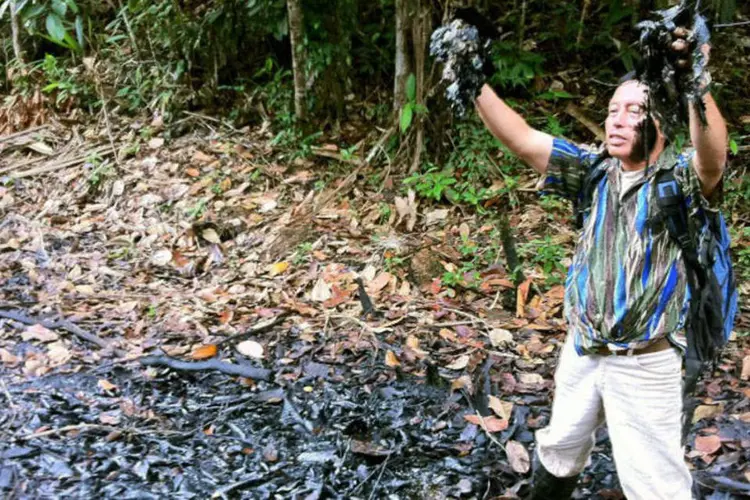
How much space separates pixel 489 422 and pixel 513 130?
1741mm

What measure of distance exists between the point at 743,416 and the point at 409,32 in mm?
3893

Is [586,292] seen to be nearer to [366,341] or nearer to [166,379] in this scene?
[366,341]

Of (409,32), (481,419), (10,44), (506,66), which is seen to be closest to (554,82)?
(506,66)

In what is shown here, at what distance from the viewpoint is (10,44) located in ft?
27.8

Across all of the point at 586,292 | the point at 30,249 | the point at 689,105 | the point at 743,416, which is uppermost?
the point at 689,105

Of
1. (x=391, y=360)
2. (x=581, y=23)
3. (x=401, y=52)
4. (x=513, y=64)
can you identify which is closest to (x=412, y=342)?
(x=391, y=360)

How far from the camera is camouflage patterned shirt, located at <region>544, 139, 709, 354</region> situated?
7.20ft

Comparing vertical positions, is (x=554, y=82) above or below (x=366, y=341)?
above

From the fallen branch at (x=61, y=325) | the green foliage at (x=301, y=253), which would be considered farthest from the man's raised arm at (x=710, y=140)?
the green foliage at (x=301, y=253)

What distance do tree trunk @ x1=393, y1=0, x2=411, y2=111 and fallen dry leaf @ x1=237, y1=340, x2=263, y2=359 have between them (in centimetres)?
270

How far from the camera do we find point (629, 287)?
7.31 ft

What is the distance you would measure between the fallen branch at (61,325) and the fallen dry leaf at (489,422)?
2.14 metres

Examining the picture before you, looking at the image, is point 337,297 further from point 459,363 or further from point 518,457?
point 518,457

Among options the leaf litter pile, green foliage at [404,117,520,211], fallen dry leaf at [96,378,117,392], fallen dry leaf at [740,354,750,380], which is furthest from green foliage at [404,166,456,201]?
fallen dry leaf at [96,378,117,392]
